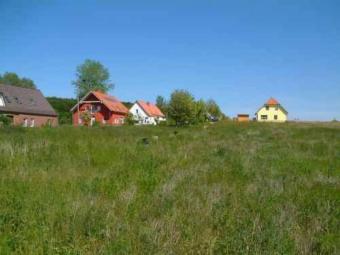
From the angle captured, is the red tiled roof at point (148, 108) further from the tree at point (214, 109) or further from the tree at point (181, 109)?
the tree at point (181, 109)

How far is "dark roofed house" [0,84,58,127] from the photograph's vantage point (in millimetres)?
48706

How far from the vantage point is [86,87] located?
92938 mm

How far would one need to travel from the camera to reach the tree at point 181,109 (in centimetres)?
5312

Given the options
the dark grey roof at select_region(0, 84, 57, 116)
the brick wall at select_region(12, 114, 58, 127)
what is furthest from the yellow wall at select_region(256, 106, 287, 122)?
the brick wall at select_region(12, 114, 58, 127)

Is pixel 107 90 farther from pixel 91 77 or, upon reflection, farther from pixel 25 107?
pixel 25 107

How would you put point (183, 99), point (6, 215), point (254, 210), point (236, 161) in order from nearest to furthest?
→ point (6, 215) → point (254, 210) → point (236, 161) → point (183, 99)

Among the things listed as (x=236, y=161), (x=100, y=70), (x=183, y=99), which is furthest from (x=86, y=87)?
(x=236, y=161)

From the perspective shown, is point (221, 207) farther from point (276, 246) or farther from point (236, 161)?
point (236, 161)

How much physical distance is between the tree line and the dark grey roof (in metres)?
5.39

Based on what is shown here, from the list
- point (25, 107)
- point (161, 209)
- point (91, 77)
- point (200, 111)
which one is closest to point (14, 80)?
point (91, 77)

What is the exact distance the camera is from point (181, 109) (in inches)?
2095

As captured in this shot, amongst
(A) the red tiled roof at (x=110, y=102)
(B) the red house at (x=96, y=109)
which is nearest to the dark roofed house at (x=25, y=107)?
(B) the red house at (x=96, y=109)

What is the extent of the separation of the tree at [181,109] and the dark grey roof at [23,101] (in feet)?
63.3

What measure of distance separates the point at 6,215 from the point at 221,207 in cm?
279
